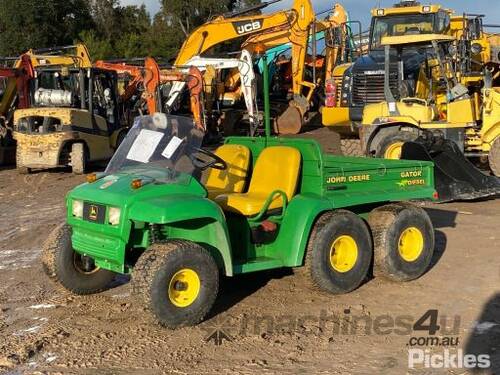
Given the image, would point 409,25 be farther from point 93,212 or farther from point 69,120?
point 93,212

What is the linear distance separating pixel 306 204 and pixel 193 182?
1.00 meters

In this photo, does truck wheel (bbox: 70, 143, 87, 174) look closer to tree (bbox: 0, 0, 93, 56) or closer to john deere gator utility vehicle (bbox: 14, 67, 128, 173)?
john deere gator utility vehicle (bbox: 14, 67, 128, 173)

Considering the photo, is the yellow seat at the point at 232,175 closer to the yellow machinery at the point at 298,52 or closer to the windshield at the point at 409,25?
the windshield at the point at 409,25

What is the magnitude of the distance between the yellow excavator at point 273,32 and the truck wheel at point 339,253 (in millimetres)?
13607

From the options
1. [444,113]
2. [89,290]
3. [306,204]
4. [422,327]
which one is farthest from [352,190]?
[444,113]

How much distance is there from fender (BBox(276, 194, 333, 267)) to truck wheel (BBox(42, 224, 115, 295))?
1659mm

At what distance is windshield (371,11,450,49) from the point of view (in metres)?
13.5

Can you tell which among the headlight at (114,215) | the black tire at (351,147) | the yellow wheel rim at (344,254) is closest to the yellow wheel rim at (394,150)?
the black tire at (351,147)

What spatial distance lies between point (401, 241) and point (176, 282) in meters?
2.42

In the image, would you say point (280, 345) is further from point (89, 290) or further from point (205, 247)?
point (89, 290)

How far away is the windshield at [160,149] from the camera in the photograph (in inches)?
210

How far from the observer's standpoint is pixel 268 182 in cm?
612

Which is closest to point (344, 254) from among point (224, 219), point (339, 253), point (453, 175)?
point (339, 253)

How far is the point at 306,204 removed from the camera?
5617mm
